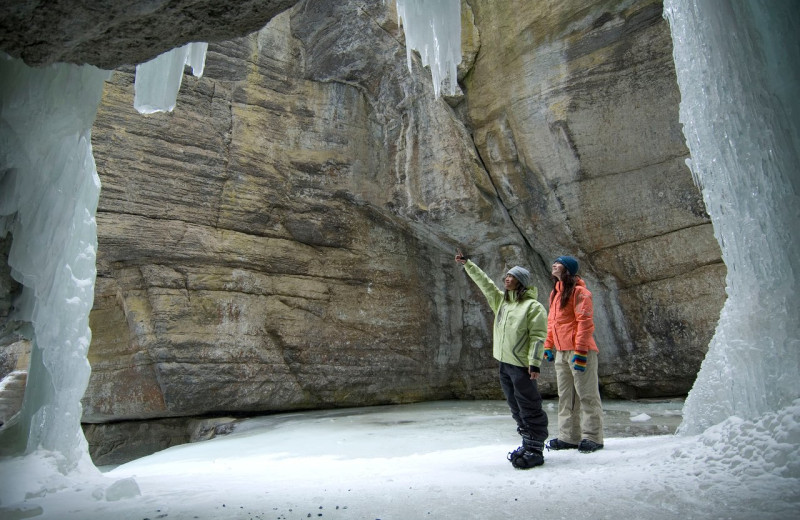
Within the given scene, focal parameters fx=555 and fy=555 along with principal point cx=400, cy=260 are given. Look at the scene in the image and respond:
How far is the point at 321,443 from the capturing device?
526 centimetres

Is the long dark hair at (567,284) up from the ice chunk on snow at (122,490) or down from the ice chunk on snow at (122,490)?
up

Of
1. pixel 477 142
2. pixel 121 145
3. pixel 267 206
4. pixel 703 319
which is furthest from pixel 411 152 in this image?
pixel 703 319

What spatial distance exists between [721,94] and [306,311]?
6.75 meters

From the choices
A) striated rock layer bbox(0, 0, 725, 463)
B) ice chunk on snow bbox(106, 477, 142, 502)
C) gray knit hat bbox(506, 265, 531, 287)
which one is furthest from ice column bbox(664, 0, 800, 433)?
striated rock layer bbox(0, 0, 725, 463)

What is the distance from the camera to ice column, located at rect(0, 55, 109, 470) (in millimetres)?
3281

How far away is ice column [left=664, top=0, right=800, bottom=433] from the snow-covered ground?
31cm

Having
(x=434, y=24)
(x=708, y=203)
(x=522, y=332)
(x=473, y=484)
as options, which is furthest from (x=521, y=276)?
(x=434, y=24)

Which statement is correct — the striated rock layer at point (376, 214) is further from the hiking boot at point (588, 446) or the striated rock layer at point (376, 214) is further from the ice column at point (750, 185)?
the hiking boot at point (588, 446)

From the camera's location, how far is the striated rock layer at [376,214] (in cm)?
756

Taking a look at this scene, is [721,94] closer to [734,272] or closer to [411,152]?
[734,272]

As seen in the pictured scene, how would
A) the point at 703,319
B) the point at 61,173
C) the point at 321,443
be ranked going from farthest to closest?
the point at 703,319, the point at 321,443, the point at 61,173

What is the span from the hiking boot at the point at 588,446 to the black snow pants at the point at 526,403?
1.45ft

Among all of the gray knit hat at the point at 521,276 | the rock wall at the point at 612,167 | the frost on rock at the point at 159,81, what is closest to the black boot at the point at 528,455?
the gray knit hat at the point at 521,276

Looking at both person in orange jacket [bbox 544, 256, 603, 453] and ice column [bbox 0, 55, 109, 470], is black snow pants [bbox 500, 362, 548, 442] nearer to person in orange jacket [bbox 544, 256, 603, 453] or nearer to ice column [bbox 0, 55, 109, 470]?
person in orange jacket [bbox 544, 256, 603, 453]
